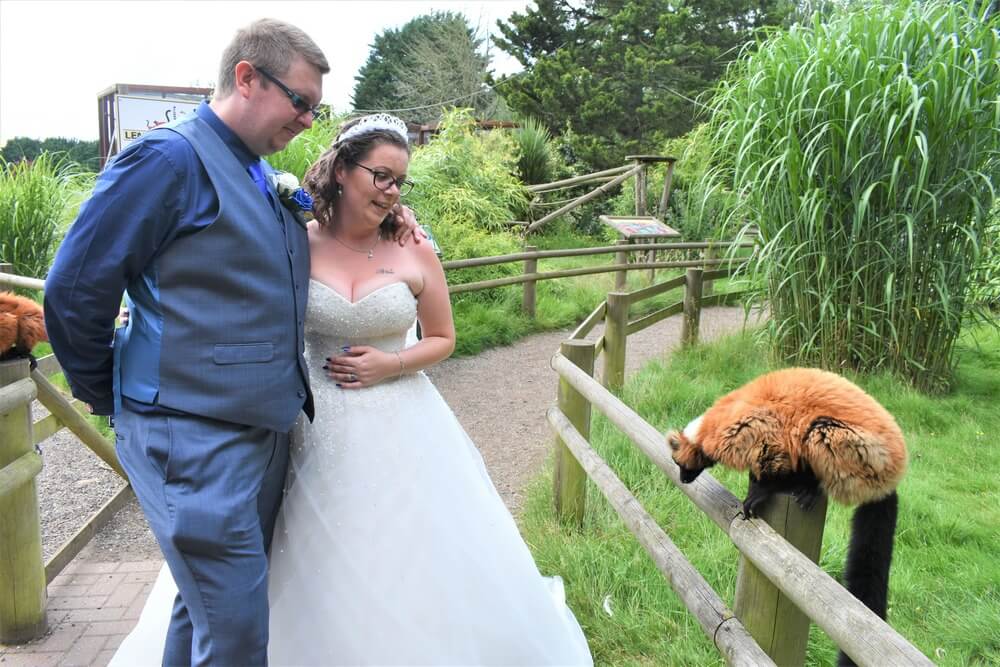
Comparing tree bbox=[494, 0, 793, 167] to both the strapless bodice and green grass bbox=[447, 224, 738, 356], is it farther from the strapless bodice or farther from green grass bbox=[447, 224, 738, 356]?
the strapless bodice

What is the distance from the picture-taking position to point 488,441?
4.88 metres

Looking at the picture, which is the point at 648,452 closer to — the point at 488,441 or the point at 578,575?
the point at 578,575

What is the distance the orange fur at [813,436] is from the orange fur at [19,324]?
2169mm

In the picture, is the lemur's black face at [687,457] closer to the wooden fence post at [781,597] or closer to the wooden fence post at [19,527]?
the wooden fence post at [781,597]

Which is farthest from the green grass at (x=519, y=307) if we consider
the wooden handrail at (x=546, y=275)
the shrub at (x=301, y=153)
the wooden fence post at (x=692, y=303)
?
the shrub at (x=301, y=153)

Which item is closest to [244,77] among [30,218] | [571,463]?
[571,463]

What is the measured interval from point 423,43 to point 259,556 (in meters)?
36.9

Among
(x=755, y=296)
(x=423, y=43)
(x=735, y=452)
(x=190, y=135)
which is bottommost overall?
(x=755, y=296)

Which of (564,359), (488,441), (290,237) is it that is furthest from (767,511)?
(488,441)

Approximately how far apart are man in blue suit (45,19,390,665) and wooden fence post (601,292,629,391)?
359 cm

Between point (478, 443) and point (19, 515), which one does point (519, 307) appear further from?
point (19, 515)

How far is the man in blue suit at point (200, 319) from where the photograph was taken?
1.42 meters

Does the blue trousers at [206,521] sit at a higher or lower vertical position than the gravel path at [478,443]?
higher

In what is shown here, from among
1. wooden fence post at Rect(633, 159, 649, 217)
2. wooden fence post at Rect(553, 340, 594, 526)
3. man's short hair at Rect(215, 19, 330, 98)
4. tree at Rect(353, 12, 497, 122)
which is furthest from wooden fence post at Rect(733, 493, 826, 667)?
tree at Rect(353, 12, 497, 122)
